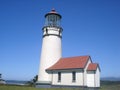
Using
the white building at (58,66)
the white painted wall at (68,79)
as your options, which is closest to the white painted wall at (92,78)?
the white building at (58,66)

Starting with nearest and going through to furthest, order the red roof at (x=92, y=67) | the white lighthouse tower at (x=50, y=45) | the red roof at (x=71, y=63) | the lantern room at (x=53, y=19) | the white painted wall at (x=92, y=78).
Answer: the white painted wall at (x=92, y=78) → the red roof at (x=92, y=67) → the red roof at (x=71, y=63) → the white lighthouse tower at (x=50, y=45) → the lantern room at (x=53, y=19)

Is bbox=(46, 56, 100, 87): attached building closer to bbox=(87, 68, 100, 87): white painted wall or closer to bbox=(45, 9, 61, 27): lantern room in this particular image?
bbox=(87, 68, 100, 87): white painted wall

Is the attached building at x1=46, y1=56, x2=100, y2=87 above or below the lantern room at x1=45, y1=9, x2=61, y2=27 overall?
below

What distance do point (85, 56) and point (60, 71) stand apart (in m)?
4.85

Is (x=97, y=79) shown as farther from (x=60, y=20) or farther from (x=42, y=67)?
(x=60, y=20)

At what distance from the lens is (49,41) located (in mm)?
30781

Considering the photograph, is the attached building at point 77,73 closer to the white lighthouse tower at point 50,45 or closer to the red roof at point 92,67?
the red roof at point 92,67

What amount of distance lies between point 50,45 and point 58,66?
4479 millimetres

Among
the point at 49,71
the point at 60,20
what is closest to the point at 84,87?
the point at 49,71

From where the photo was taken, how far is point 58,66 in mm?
28422

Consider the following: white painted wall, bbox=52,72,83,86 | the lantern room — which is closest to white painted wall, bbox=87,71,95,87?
white painted wall, bbox=52,72,83,86

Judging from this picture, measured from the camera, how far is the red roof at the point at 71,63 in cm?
2598

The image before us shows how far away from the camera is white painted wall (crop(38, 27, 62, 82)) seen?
30062 millimetres

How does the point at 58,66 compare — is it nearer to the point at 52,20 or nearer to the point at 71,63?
the point at 71,63
